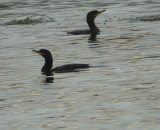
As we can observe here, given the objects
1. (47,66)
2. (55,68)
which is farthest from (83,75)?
(47,66)

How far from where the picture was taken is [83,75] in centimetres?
2305

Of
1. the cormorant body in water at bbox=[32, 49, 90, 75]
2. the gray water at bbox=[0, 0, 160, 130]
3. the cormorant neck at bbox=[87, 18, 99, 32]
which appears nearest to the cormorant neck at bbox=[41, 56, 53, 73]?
the cormorant body in water at bbox=[32, 49, 90, 75]

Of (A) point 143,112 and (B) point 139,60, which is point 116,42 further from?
(A) point 143,112

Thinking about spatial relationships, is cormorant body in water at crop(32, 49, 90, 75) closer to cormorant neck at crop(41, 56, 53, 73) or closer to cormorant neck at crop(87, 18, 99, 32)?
cormorant neck at crop(41, 56, 53, 73)

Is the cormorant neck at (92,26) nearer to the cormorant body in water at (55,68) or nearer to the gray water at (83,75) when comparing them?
the gray water at (83,75)

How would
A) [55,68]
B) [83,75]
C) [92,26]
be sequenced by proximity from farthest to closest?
[92,26] < [55,68] < [83,75]

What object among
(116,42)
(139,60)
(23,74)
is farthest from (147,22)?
(23,74)

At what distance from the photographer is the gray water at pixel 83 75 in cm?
1670

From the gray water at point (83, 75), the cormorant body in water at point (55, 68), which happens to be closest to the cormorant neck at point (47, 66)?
the cormorant body in water at point (55, 68)

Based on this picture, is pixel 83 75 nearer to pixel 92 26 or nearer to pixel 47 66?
pixel 47 66

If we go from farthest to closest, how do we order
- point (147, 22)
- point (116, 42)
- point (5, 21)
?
point (5, 21)
point (147, 22)
point (116, 42)

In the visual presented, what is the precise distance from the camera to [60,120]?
16.6 metres

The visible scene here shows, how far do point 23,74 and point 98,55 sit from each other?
4.58m

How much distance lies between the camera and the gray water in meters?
16.7
